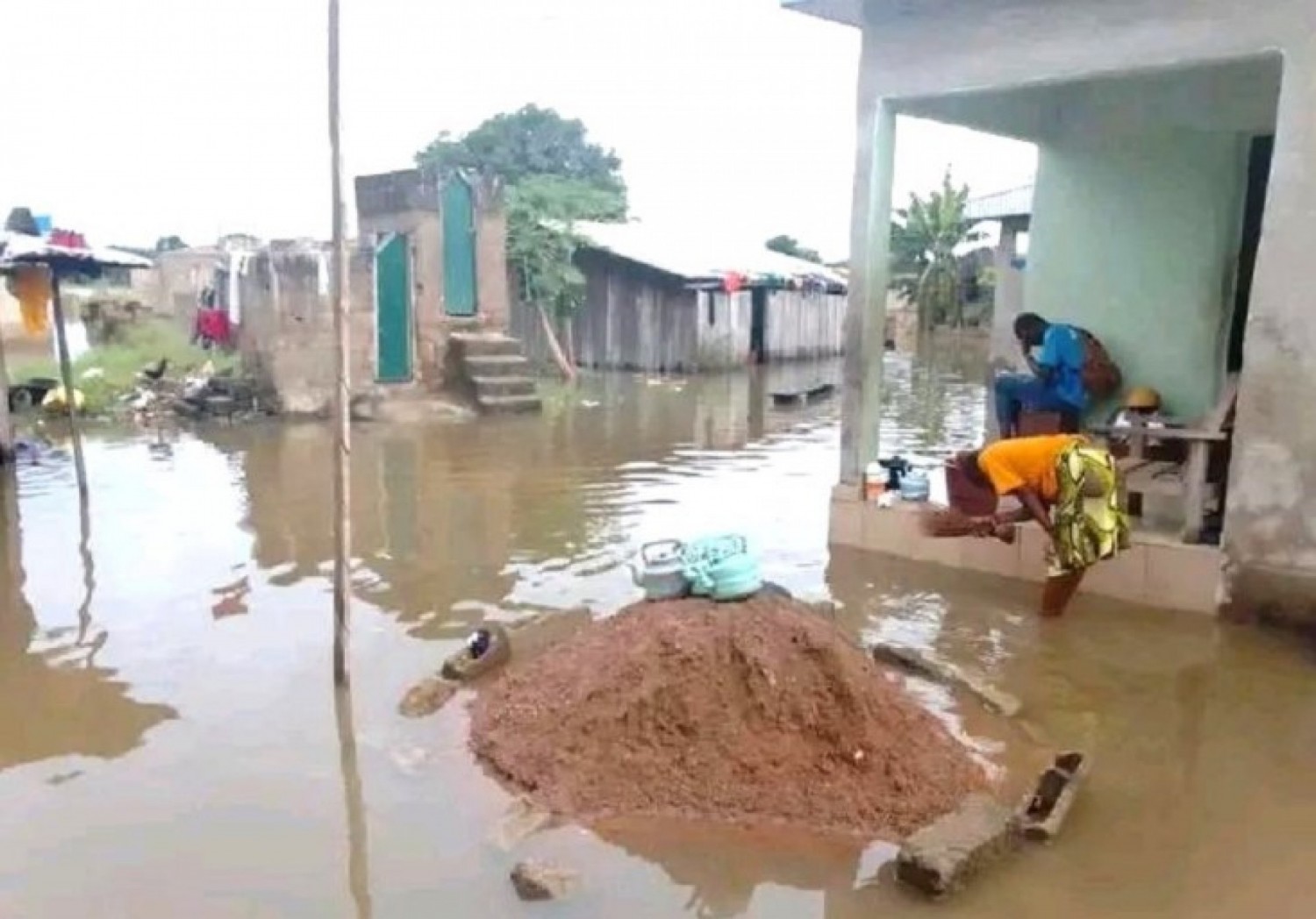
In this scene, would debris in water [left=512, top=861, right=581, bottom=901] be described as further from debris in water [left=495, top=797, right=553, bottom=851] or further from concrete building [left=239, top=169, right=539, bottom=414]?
concrete building [left=239, top=169, right=539, bottom=414]

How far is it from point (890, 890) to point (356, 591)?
4.68 metres

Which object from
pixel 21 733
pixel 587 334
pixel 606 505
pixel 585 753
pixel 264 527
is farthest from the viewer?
pixel 587 334

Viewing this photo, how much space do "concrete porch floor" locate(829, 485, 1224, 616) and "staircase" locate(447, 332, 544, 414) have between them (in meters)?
9.04

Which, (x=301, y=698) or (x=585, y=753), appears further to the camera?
(x=301, y=698)

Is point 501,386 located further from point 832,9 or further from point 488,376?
point 832,9

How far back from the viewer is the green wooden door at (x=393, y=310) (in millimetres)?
16344

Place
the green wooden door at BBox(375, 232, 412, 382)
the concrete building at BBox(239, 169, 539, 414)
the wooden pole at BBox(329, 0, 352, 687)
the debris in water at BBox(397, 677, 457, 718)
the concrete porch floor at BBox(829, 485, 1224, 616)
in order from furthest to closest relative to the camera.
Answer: the green wooden door at BBox(375, 232, 412, 382) < the concrete building at BBox(239, 169, 539, 414) < the concrete porch floor at BBox(829, 485, 1224, 616) < the debris in water at BBox(397, 677, 457, 718) < the wooden pole at BBox(329, 0, 352, 687)

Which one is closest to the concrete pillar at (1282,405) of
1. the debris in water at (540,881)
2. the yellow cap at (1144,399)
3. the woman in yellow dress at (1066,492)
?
the woman in yellow dress at (1066,492)

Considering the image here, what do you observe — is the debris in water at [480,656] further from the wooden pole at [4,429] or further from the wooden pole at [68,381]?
the wooden pole at [4,429]

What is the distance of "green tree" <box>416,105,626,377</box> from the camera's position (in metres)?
22.1

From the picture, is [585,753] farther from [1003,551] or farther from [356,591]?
[1003,551]

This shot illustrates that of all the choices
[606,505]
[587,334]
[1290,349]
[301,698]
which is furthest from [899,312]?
[301,698]

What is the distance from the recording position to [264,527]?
9.42 m

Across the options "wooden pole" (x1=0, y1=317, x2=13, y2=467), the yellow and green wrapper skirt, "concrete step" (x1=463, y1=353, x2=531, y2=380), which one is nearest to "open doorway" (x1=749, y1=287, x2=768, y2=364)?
"concrete step" (x1=463, y1=353, x2=531, y2=380)
